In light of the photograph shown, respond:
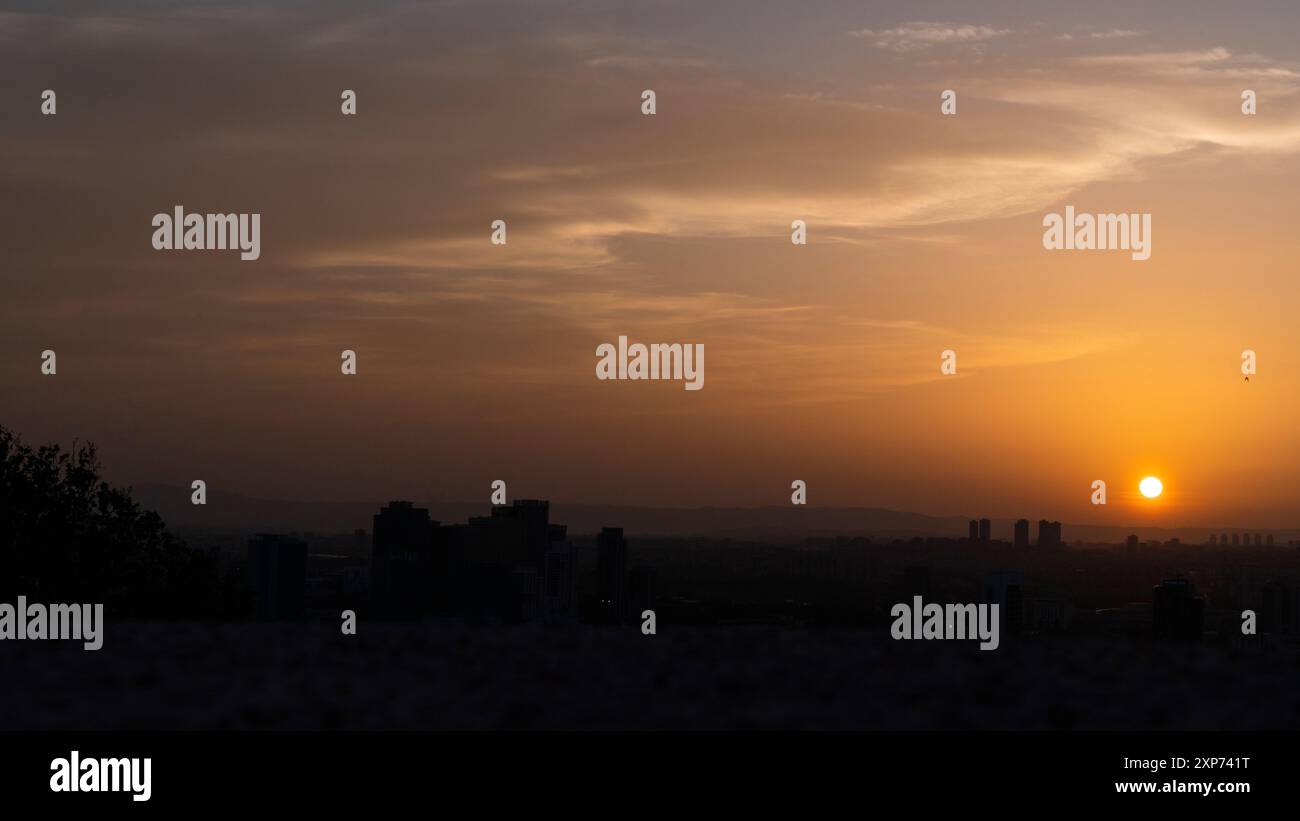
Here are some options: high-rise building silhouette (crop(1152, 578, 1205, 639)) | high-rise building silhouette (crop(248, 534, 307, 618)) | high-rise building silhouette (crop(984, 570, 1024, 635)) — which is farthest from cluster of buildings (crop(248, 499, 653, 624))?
high-rise building silhouette (crop(1152, 578, 1205, 639))

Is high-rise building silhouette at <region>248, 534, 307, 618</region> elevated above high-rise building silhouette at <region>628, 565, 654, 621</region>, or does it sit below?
above

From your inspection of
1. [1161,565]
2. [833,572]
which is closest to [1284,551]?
[1161,565]

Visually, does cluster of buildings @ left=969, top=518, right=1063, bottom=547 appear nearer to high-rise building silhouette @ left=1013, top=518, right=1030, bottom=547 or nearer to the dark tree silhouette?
high-rise building silhouette @ left=1013, top=518, right=1030, bottom=547

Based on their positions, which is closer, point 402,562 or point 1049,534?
point 402,562

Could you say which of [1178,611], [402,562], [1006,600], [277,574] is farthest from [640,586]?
[1178,611]

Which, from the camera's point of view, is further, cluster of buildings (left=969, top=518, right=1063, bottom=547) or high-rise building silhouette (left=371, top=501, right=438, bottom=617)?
cluster of buildings (left=969, top=518, right=1063, bottom=547)

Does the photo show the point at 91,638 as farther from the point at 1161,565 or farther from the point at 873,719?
the point at 1161,565

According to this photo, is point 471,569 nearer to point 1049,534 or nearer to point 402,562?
point 402,562
